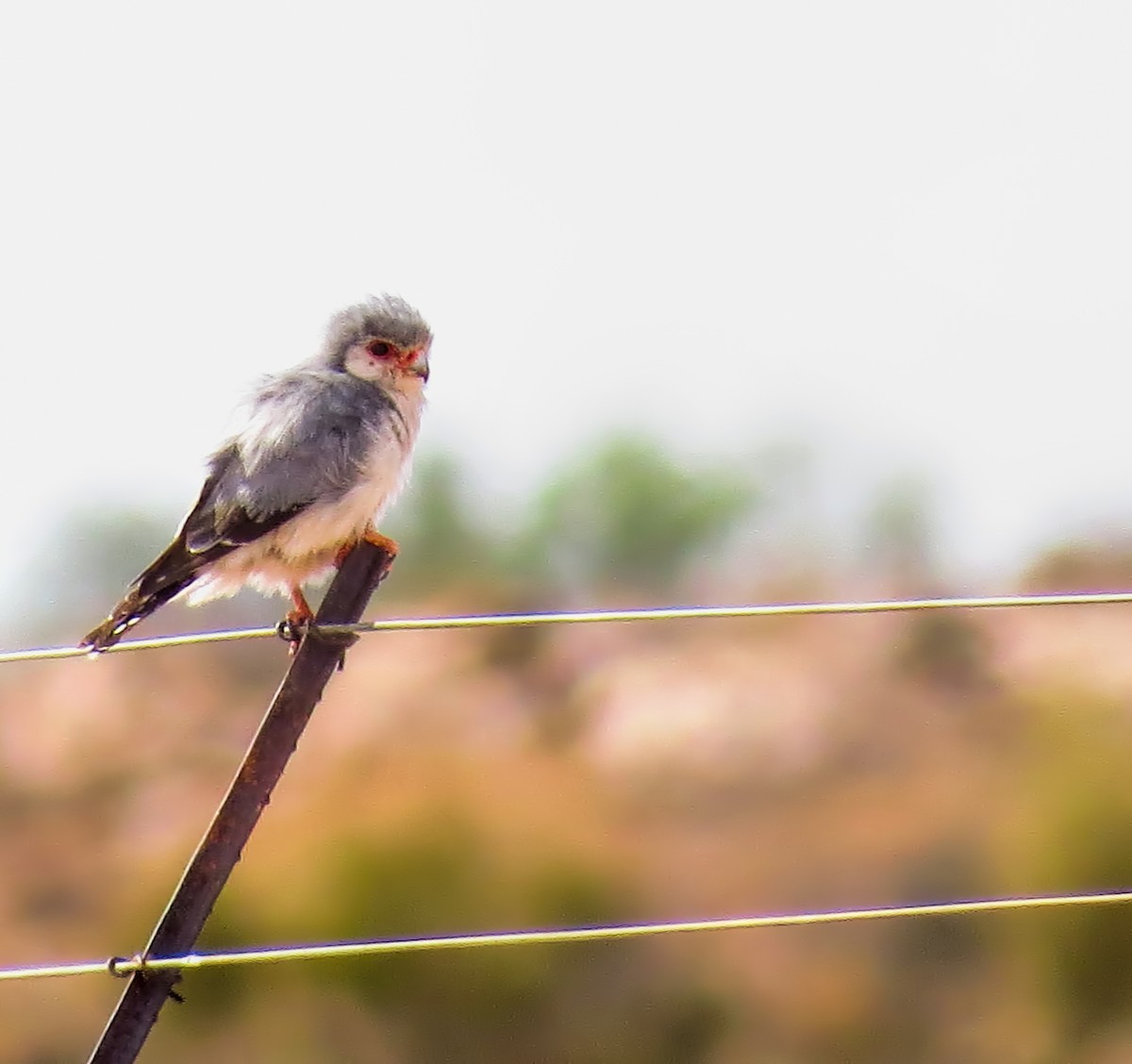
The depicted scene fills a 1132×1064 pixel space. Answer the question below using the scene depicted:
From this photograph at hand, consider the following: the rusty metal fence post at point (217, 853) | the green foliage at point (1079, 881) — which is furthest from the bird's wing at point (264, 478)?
the green foliage at point (1079, 881)

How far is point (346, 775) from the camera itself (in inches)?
522

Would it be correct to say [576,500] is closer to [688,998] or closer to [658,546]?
[658,546]

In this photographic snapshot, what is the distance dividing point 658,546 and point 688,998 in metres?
15.7

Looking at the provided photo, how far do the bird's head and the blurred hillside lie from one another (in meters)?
5.65

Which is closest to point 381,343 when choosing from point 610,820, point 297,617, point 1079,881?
point 297,617

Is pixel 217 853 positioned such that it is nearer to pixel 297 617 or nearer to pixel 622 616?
pixel 622 616

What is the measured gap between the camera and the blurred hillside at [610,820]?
10.6 m

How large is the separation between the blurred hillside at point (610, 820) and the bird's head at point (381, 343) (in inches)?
223

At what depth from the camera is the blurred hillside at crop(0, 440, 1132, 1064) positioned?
34.8 ft

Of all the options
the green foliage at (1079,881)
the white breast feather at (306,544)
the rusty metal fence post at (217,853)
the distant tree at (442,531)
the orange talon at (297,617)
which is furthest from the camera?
the distant tree at (442,531)

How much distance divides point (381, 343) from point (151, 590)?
1036 millimetres

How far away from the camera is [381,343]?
4.21 meters

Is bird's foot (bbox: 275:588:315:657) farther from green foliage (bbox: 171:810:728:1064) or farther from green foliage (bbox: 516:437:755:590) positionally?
green foliage (bbox: 516:437:755:590)

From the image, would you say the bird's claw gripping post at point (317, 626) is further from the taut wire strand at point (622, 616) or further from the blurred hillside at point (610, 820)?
the blurred hillside at point (610, 820)
